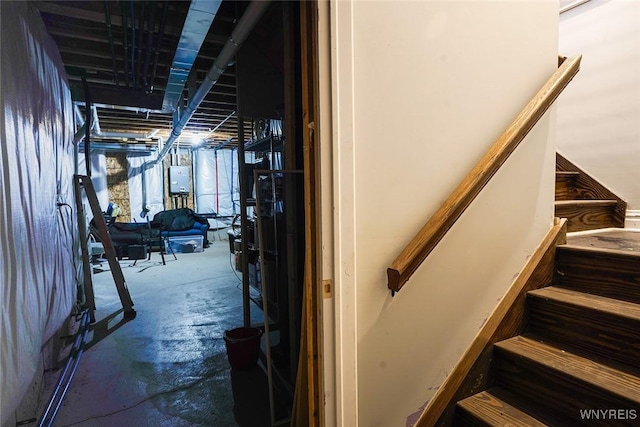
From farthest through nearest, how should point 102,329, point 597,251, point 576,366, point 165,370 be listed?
point 102,329
point 165,370
point 597,251
point 576,366

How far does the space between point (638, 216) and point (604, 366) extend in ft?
5.80

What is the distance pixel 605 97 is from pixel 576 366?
240 cm

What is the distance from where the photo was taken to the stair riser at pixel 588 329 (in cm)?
123

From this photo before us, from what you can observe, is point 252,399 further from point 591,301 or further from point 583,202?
point 583,202

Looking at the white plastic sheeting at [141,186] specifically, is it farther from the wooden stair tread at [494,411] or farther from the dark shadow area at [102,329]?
the wooden stair tread at [494,411]

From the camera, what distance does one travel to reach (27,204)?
5.77 feet

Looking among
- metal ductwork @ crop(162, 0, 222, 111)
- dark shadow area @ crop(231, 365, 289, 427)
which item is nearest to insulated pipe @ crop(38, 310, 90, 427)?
dark shadow area @ crop(231, 365, 289, 427)

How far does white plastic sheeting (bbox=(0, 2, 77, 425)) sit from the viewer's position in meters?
1.43

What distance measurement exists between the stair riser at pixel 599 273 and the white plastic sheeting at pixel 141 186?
9894 mm

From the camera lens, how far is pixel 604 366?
123 cm

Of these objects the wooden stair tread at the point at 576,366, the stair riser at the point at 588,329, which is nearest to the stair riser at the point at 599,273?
the stair riser at the point at 588,329

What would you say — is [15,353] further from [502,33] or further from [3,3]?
[502,33]

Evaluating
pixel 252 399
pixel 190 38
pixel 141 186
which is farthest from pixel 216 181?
pixel 252 399

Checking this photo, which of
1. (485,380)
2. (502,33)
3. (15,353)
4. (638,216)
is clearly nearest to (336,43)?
(502,33)
